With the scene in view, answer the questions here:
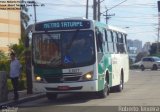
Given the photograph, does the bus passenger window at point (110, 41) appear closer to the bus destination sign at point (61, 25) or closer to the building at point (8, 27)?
the bus destination sign at point (61, 25)

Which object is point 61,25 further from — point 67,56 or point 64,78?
point 64,78

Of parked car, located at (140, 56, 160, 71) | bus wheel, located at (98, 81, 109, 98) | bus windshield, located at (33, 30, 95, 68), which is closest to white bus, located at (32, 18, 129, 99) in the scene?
bus windshield, located at (33, 30, 95, 68)

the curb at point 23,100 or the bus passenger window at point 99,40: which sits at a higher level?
the bus passenger window at point 99,40

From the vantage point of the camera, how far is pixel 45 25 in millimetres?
20453

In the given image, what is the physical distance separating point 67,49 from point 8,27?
2697 centimetres

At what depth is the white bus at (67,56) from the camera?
19781 millimetres

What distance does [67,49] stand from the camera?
19922 mm

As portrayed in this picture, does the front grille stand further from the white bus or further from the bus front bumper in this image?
the bus front bumper

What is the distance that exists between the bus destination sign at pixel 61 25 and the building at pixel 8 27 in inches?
936

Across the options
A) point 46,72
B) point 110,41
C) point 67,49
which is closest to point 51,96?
point 46,72

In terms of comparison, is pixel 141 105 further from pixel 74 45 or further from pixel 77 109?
pixel 74 45

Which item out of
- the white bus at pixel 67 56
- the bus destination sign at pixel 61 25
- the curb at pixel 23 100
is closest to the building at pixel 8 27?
the curb at pixel 23 100

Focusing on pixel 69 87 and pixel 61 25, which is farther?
pixel 61 25

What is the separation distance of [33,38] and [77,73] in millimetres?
2293
